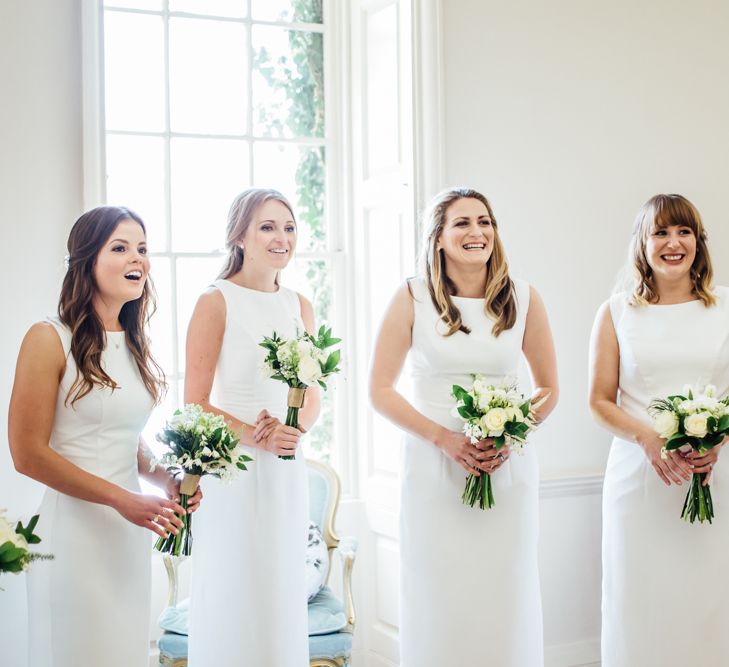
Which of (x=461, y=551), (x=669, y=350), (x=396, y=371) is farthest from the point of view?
(x=669, y=350)

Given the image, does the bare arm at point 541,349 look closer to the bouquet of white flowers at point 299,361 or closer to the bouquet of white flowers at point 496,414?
the bouquet of white flowers at point 496,414

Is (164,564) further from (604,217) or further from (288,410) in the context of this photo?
(604,217)

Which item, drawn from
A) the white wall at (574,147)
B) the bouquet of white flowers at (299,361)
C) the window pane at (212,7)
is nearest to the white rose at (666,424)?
the bouquet of white flowers at (299,361)

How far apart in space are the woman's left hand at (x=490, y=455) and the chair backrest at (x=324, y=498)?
1.05m

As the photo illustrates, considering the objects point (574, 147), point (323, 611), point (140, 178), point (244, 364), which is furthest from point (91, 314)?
point (574, 147)

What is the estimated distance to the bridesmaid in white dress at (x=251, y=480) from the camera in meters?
3.04

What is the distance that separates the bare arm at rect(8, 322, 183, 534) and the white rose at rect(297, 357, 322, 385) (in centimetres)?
59

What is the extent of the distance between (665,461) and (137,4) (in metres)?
3.12

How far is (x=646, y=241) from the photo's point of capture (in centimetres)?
361

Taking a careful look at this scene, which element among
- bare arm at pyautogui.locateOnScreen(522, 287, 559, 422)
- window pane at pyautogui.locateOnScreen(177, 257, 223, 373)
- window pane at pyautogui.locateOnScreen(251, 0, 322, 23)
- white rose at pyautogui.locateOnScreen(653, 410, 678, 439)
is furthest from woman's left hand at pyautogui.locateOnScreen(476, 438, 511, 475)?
window pane at pyautogui.locateOnScreen(251, 0, 322, 23)

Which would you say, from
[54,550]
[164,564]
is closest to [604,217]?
[164,564]

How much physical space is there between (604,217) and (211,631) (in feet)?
9.04

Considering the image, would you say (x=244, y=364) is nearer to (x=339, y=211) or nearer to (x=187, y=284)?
(x=187, y=284)

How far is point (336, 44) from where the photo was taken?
468 cm
